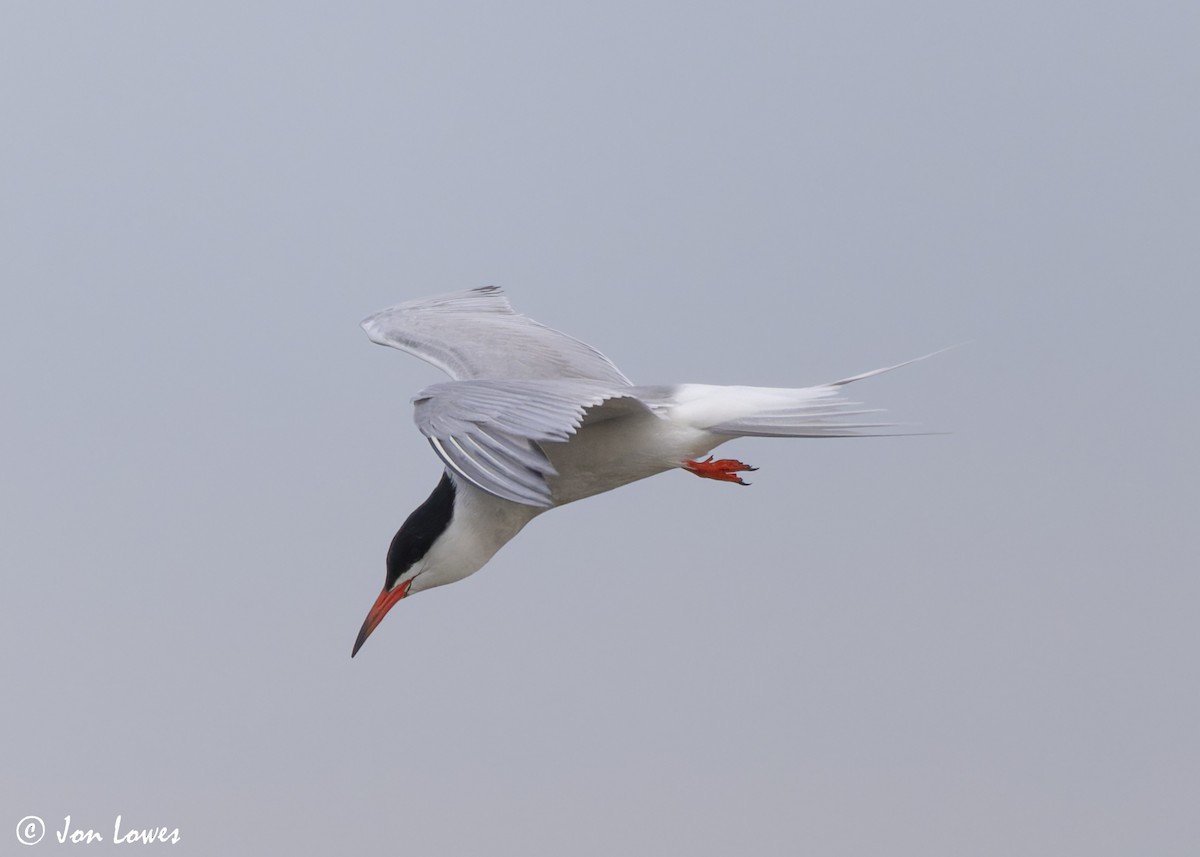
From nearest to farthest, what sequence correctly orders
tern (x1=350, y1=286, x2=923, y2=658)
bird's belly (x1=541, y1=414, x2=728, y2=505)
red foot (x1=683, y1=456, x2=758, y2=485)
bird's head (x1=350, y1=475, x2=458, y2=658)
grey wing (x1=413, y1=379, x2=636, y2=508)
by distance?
1. grey wing (x1=413, y1=379, x2=636, y2=508)
2. tern (x1=350, y1=286, x2=923, y2=658)
3. bird's belly (x1=541, y1=414, x2=728, y2=505)
4. bird's head (x1=350, y1=475, x2=458, y2=658)
5. red foot (x1=683, y1=456, x2=758, y2=485)

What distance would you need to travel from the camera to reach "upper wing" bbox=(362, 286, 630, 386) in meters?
4.81

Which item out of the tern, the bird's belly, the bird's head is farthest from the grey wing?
the bird's head

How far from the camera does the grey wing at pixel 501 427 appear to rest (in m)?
3.37

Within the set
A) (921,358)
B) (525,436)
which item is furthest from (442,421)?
(921,358)

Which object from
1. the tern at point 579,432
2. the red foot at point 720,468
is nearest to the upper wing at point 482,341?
the tern at point 579,432

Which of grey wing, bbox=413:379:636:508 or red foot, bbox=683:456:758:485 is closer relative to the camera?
grey wing, bbox=413:379:636:508

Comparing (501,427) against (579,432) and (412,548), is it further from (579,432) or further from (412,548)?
(412,548)

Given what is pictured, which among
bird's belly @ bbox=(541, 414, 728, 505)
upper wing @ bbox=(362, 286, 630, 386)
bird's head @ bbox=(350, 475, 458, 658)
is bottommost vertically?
bird's head @ bbox=(350, 475, 458, 658)

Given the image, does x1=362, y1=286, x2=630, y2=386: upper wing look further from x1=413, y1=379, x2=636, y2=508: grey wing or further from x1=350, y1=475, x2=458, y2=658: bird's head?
x1=413, y1=379, x2=636, y2=508: grey wing

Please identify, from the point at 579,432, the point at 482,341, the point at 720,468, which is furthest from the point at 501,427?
the point at 482,341

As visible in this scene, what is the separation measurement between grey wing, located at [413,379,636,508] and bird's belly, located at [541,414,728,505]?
1.22 feet

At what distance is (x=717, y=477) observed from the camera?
4512 mm

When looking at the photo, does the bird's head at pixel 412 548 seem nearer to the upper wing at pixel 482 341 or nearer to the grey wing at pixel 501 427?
the upper wing at pixel 482 341

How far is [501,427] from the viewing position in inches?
138
